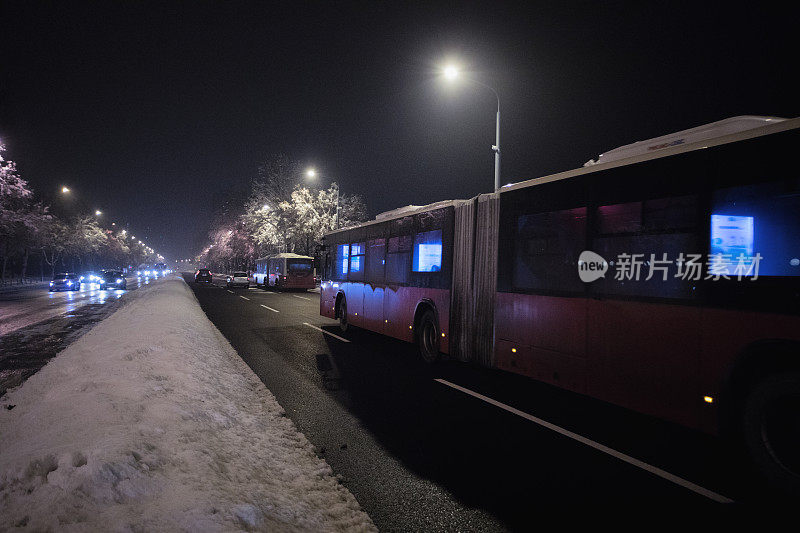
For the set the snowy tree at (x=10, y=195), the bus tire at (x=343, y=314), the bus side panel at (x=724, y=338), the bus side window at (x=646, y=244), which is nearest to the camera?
the bus side panel at (x=724, y=338)

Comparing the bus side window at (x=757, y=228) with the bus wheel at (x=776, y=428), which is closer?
the bus wheel at (x=776, y=428)

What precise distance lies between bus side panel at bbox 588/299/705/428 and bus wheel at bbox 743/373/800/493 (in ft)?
1.48

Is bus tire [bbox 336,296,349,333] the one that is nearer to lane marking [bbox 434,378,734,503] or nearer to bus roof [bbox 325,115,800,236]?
lane marking [bbox 434,378,734,503]

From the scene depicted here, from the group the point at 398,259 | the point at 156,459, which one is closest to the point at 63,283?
the point at 398,259

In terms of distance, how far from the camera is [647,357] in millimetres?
4730

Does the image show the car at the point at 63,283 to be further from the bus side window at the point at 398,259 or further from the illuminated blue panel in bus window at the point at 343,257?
the bus side window at the point at 398,259

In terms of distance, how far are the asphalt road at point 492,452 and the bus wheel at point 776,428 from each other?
245 mm

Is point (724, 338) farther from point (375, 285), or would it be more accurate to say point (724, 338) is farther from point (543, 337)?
point (375, 285)

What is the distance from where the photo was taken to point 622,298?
200 inches

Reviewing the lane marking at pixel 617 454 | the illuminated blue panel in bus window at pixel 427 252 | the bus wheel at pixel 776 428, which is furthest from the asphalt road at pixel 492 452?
the illuminated blue panel in bus window at pixel 427 252

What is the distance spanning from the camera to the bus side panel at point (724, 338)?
146 inches

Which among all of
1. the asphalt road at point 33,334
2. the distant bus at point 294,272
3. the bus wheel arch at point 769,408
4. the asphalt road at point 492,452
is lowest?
the asphalt road at point 33,334

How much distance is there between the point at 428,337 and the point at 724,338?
19.0 ft

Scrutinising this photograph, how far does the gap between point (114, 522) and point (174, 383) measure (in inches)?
135
